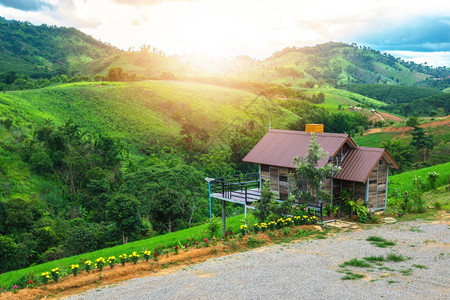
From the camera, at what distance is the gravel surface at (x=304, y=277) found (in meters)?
10.6

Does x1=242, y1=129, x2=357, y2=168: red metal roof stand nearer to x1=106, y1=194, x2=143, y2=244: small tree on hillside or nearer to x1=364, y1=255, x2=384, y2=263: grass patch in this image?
x1=364, y1=255, x2=384, y2=263: grass patch

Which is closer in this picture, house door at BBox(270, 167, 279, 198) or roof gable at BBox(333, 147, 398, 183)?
roof gable at BBox(333, 147, 398, 183)

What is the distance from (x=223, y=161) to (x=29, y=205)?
95.1 ft

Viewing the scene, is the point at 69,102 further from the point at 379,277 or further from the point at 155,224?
the point at 379,277

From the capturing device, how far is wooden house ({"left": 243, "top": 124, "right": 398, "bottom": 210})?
20000 mm

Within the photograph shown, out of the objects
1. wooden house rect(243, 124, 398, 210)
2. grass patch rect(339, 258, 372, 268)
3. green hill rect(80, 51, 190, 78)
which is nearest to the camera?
grass patch rect(339, 258, 372, 268)

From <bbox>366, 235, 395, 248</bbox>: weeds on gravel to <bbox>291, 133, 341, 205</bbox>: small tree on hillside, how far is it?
3099 mm

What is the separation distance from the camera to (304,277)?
1176 cm

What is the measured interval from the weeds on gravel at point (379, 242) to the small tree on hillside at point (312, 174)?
310 centimetres

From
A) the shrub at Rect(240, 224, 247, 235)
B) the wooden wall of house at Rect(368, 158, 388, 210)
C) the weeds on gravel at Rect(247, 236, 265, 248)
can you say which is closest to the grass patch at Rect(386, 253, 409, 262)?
the weeds on gravel at Rect(247, 236, 265, 248)

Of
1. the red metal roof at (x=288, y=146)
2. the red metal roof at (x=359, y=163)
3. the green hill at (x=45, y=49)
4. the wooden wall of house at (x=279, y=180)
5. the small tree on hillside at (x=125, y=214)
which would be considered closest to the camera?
the red metal roof at (x=359, y=163)

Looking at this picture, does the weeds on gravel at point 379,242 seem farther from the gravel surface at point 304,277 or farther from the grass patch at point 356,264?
the grass patch at point 356,264

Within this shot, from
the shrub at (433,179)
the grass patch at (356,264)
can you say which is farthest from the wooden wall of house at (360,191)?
the shrub at (433,179)

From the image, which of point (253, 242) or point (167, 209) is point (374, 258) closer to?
point (253, 242)
